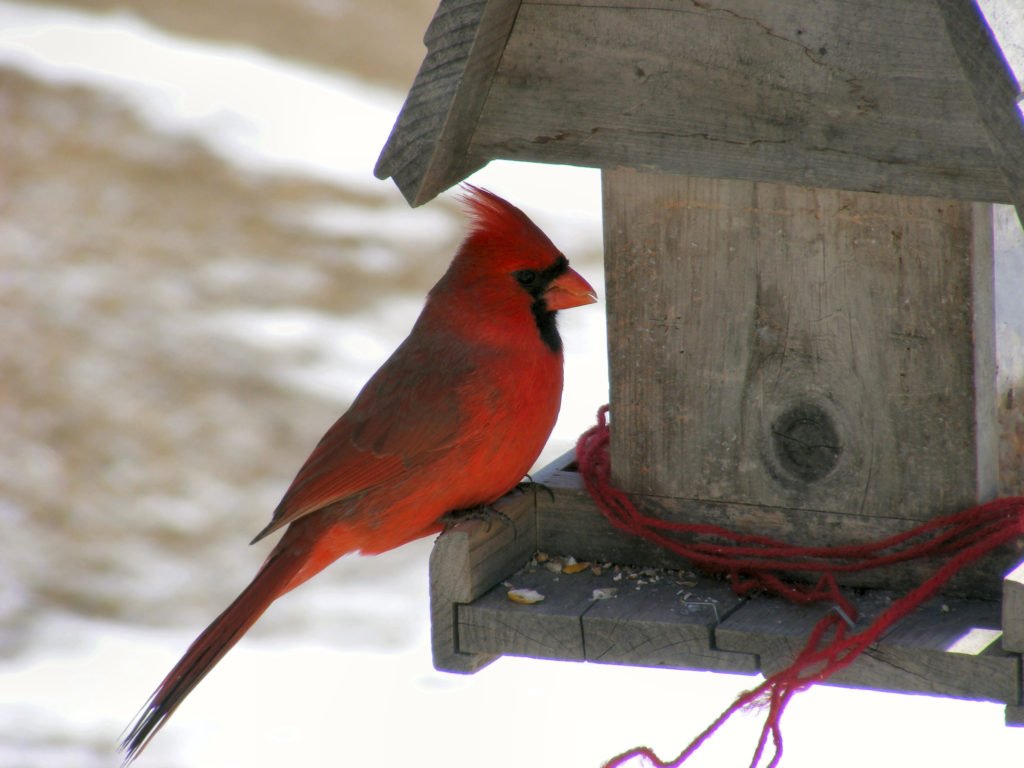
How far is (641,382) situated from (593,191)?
649cm

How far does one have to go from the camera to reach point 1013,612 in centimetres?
192

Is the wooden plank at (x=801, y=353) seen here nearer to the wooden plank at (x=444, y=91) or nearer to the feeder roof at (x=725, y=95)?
the feeder roof at (x=725, y=95)

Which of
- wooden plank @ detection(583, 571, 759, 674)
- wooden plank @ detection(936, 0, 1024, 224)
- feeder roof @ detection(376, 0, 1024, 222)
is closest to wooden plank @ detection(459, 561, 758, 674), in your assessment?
wooden plank @ detection(583, 571, 759, 674)

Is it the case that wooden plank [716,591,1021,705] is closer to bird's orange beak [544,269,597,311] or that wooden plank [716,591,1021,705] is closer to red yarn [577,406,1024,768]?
red yarn [577,406,1024,768]

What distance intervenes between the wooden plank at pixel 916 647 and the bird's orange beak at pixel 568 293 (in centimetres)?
72

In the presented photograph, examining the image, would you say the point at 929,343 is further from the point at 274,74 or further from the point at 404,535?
the point at 274,74

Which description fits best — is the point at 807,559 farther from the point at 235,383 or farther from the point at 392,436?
the point at 235,383

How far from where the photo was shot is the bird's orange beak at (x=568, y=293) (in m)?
2.70

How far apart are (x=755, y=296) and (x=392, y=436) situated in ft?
2.50

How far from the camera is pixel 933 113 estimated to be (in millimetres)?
1958

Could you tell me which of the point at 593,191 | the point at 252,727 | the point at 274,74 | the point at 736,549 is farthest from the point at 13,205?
the point at 736,549

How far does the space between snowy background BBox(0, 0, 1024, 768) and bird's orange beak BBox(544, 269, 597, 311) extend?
77cm

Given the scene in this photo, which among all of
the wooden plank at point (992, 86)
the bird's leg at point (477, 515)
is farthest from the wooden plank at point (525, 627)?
the wooden plank at point (992, 86)

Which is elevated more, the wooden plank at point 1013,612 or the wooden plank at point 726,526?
the wooden plank at point 726,526
